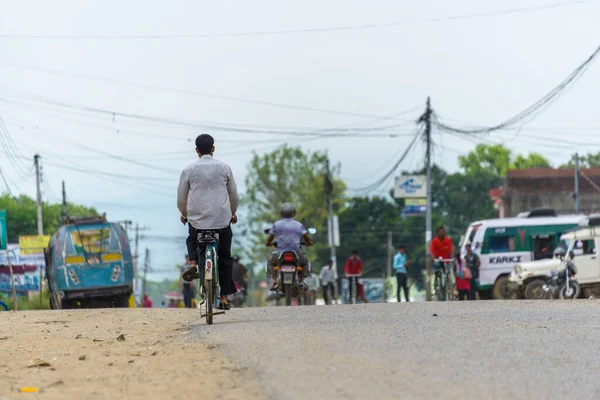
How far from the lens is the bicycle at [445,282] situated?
26391 mm

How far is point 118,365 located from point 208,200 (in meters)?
3.62

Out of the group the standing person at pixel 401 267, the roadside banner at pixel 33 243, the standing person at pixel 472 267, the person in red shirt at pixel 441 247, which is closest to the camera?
the person in red shirt at pixel 441 247

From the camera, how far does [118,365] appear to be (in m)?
8.67

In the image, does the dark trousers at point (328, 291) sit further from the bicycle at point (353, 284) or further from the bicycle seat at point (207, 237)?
the bicycle seat at point (207, 237)

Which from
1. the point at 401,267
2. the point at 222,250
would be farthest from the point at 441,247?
the point at 222,250

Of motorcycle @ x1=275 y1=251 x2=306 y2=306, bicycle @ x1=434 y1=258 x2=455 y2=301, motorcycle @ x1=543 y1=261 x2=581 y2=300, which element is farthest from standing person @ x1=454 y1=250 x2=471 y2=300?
motorcycle @ x1=275 y1=251 x2=306 y2=306

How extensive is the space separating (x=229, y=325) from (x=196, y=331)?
60 cm

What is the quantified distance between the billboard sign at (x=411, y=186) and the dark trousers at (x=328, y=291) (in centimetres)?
1253

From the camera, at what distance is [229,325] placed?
471 inches

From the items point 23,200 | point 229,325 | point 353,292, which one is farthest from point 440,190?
point 229,325

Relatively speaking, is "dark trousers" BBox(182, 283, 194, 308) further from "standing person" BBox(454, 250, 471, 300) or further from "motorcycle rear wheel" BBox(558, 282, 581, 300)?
"motorcycle rear wheel" BBox(558, 282, 581, 300)

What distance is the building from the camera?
79.9 m

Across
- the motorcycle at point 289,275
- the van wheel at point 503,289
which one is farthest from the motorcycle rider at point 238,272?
the van wheel at point 503,289

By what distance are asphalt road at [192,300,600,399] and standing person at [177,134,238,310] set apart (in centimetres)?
80
